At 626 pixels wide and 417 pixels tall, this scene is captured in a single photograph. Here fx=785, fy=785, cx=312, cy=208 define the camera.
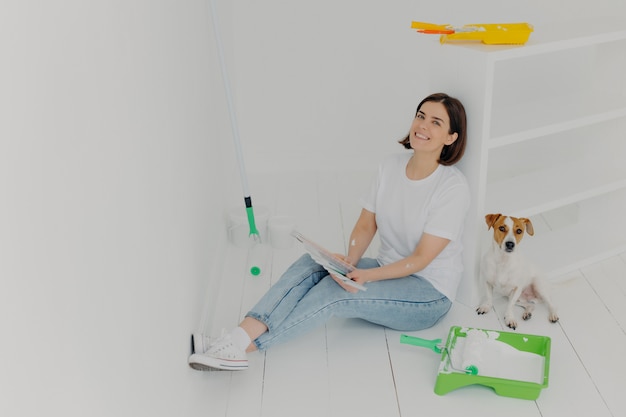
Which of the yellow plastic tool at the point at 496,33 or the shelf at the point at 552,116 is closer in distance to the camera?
the yellow plastic tool at the point at 496,33

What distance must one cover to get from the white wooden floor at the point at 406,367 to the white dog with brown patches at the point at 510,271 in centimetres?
4

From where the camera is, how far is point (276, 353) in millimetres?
2395

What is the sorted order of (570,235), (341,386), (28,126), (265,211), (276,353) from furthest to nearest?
(265,211)
(570,235)
(276,353)
(341,386)
(28,126)

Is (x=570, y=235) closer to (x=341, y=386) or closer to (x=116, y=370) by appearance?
(x=341, y=386)

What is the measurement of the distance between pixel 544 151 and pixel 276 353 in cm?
192

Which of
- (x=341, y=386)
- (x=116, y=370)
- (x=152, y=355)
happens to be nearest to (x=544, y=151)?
(x=341, y=386)

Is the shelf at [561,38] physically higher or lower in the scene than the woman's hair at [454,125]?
higher

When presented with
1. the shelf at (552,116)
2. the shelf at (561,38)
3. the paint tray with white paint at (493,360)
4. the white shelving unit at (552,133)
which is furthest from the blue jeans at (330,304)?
the shelf at (561,38)

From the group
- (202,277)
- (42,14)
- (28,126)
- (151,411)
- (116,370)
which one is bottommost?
(202,277)

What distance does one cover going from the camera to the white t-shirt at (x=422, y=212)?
7.91 ft

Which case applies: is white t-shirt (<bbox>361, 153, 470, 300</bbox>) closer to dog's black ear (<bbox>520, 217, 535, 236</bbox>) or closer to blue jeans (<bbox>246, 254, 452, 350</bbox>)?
blue jeans (<bbox>246, 254, 452, 350</bbox>)

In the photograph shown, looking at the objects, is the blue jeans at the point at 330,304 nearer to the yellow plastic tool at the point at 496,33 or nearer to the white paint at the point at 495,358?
Result: the white paint at the point at 495,358

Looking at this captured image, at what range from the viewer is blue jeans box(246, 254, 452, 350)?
2.32 metres

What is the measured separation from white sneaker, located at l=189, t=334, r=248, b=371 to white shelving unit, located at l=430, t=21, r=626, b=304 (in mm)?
844
